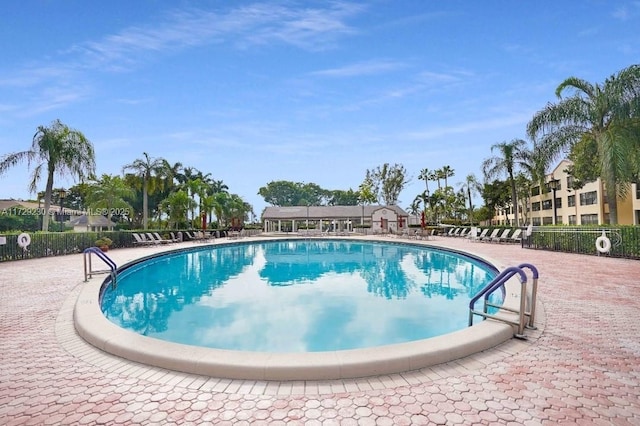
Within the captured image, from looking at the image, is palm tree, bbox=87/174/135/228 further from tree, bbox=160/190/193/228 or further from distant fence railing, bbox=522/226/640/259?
distant fence railing, bbox=522/226/640/259

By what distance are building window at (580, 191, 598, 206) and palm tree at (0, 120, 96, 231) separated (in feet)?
144

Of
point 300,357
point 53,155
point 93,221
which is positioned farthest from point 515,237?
point 93,221

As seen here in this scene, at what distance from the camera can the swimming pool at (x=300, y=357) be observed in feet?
10.9

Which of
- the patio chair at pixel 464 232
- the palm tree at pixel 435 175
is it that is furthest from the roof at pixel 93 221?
the palm tree at pixel 435 175

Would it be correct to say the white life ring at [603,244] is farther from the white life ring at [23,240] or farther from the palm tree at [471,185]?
the palm tree at [471,185]

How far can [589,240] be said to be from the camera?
13.6 metres

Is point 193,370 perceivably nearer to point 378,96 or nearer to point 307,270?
point 307,270

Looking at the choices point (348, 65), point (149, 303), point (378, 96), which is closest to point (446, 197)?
point (378, 96)

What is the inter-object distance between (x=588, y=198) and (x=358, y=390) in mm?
43263

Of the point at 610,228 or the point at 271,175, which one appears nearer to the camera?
the point at 610,228

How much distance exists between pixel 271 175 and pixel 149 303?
7263 cm

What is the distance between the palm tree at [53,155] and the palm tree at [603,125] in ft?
78.1

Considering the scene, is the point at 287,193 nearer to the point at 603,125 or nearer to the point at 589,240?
the point at 603,125

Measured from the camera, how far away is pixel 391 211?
43.2 meters
